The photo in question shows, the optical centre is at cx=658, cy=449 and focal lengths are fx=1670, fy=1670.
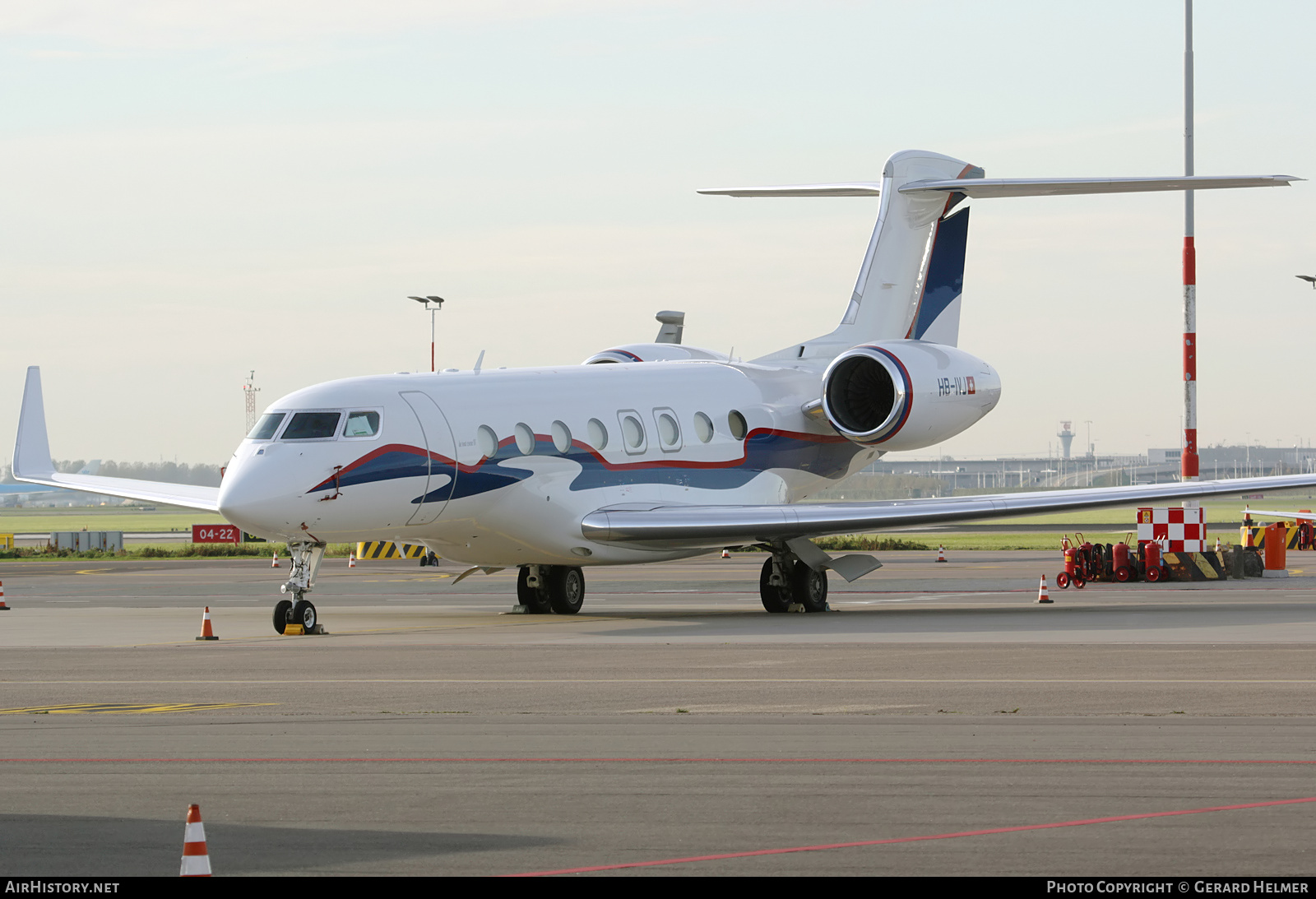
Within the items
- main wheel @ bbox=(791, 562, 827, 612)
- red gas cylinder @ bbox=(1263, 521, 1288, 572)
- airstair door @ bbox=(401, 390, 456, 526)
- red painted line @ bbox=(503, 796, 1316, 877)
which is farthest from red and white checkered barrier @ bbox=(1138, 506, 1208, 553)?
red painted line @ bbox=(503, 796, 1316, 877)

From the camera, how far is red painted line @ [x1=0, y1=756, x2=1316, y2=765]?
10.5 metres

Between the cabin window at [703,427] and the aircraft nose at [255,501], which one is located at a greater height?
the cabin window at [703,427]

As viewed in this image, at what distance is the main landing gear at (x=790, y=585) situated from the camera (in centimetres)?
2702

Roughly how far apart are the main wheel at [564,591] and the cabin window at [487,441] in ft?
11.1

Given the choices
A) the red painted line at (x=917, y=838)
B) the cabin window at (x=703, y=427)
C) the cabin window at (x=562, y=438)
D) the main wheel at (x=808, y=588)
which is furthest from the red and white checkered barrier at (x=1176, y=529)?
the red painted line at (x=917, y=838)

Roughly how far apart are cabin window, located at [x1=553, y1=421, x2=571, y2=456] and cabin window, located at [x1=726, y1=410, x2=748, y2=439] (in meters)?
3.61

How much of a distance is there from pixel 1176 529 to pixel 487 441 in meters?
16.7

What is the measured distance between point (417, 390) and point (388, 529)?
2119 millimetres

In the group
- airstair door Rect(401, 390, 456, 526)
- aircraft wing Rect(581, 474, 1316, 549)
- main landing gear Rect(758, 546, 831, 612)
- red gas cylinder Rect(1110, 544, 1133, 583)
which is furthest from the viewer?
red gas cylinder Rect(1110, 544, 1133, 583)

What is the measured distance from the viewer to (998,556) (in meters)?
48.7

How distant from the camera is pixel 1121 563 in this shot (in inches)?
1345

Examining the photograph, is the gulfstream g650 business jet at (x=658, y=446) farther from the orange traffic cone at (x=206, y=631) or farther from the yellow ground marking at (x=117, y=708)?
the yellow ground marking at (x=117, y=708)

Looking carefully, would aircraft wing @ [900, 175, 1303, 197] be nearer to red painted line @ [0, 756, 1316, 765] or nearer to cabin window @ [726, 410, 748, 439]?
cabin window @ [726, 410, 748, 439]
